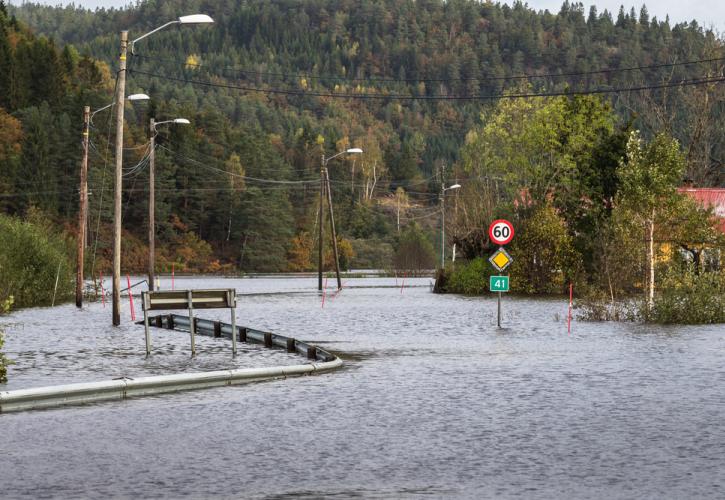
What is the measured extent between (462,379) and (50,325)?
57.7 ft

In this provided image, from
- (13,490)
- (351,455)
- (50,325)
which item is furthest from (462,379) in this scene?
(50,325)

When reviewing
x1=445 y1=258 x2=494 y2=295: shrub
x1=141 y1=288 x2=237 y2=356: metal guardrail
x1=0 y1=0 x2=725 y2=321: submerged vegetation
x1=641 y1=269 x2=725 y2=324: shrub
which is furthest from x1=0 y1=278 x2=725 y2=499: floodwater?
x1=445 y1=258 x2=494 y2=295: shrub

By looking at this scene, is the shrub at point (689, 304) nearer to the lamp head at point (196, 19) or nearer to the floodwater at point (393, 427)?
the floodwater at point (393, 427)

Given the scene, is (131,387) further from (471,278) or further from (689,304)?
(471,278)

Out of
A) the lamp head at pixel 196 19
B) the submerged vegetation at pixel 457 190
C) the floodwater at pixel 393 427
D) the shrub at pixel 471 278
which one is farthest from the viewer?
the shrub at pixel 471 278

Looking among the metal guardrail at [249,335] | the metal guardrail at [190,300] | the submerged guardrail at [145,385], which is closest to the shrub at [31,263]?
the metal guardrail at [249,335]

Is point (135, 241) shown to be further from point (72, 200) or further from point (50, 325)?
point (50, 325)

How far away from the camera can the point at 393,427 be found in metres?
12.5

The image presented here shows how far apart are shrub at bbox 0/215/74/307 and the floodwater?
17684 mm

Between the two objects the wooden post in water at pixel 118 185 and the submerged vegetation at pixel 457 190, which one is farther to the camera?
the submerged vegetation at pixel 457 190

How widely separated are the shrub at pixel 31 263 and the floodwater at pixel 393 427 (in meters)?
17.7

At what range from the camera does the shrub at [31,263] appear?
41531 millimetres

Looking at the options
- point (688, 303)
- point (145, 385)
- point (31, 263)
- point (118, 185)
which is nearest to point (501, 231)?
point (688, 303)

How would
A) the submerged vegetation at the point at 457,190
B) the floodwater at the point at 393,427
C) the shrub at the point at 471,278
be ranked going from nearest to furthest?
the floodwater at the point at 393,427 < the submerged vegetation at the point at 457,190 < the shrub at the point at 471,278
